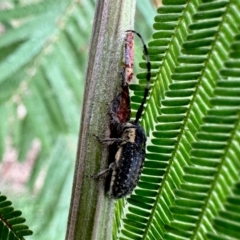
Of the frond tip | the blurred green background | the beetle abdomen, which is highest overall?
the blurred green background

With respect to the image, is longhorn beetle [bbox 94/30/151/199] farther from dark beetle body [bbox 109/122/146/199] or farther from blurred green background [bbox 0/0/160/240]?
blurred green background [bbox 0/0/160/240]

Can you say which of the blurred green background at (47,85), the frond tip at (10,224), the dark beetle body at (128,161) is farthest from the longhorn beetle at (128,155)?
the blurred green background at (47,85)

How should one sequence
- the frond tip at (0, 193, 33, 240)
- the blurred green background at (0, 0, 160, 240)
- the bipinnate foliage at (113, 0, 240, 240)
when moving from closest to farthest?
1. the bipinnate foliage at (113, 0, 240, 240)
2. the frond tip at (0, 193, 33, 240)
3. the blurred green background at (0, 0, 160, 240)

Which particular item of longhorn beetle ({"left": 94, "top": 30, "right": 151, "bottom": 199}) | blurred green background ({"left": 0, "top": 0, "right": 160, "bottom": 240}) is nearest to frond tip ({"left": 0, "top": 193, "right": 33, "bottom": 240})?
longhorn beetle ({"left": 94, "top": 30, "right": 151, "bottom": 199})

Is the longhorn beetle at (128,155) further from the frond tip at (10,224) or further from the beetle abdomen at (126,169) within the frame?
the frond tip at (10,224)

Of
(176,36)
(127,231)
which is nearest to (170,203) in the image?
(127,231)

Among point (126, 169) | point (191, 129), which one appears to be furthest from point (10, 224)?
point (191, 129)

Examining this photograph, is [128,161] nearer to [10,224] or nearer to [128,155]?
[128,155]

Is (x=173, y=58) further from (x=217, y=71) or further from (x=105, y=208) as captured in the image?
(x=105, y=208)
